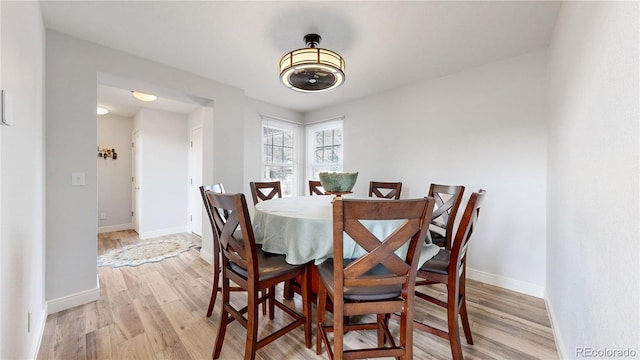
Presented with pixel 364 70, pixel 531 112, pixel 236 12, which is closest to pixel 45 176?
pixel 236 12

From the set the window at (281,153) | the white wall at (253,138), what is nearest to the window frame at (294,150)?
the window at (281,153)

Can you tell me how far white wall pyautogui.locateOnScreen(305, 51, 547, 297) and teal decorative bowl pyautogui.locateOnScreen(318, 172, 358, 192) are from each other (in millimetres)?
1493

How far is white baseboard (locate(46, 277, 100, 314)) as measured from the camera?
195 cm

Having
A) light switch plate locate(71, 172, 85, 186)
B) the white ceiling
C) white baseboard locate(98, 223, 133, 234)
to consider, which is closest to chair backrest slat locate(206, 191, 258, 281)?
the white ceiling

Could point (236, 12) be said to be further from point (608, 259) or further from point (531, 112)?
point (531, 112)

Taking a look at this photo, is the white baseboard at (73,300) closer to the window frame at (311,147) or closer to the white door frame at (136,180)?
the white door frame at (136,180)

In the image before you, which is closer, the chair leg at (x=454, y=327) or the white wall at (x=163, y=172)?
the chair leg at (x=454, y=327)

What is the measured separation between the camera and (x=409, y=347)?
1108mm

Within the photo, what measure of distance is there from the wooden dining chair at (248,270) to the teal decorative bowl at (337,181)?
685 mm

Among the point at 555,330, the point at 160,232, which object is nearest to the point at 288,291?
the point at 555,330

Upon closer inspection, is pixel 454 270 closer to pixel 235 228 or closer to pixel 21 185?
pixel 235 228

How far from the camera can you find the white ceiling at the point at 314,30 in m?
1.70

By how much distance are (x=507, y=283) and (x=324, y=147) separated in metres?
3.10

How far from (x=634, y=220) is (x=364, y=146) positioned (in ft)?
9.95
